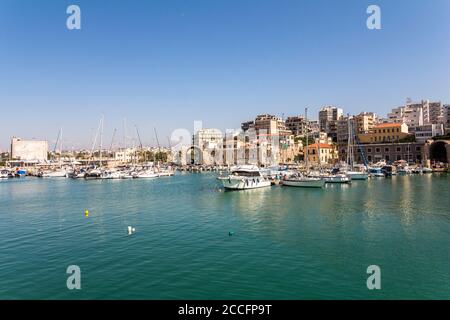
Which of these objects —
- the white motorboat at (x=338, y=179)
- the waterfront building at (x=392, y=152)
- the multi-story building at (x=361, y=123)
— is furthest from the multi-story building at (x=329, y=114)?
the white motorboat at (x=338, y=179)

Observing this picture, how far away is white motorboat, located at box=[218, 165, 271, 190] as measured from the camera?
48.1 m

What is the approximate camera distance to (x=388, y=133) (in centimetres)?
10081

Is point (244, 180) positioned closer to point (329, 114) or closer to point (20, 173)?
point (20, 173)

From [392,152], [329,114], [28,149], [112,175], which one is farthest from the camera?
[28,149]

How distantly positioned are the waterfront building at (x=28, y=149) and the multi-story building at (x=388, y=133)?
507ft

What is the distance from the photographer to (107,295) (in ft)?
43.3

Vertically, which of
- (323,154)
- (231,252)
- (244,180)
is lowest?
(231,252)

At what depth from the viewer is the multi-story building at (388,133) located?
99.2 meters

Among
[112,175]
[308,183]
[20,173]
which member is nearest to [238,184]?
[308,183]

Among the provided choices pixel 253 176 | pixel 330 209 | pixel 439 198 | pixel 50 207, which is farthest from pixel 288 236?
pixel 253 176

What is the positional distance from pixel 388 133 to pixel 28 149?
16843cm

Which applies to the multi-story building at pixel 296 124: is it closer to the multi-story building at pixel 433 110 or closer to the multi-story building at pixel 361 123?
the multi-story building at pixel 361 123

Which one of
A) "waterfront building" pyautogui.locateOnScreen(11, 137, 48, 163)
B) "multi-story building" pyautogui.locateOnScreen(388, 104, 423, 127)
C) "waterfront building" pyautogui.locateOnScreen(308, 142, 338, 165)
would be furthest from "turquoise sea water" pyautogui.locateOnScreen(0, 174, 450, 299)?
Answer: "waterfront building" pyautogui.locateOnScreen(11, 137, 48, 163)

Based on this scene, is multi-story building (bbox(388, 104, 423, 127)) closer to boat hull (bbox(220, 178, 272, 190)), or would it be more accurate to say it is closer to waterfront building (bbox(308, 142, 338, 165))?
waterfront building (bbox(308, 142, 338, 165))
